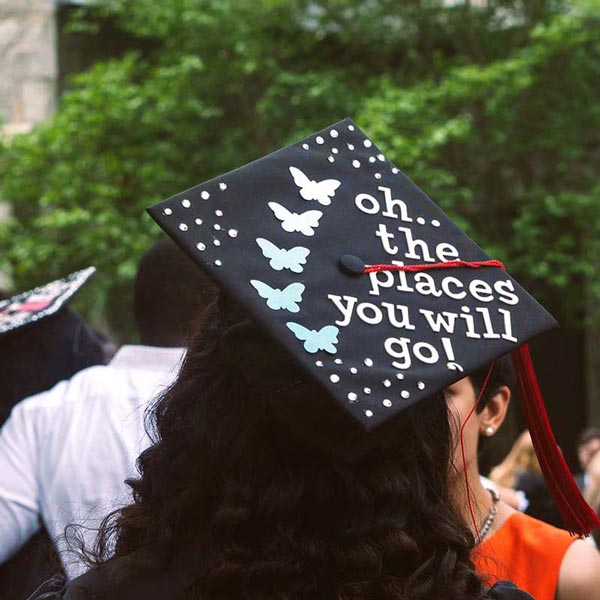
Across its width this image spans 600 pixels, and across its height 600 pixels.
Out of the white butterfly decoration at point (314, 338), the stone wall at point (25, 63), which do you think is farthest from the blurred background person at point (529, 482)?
the stone wall at point (25, 63)

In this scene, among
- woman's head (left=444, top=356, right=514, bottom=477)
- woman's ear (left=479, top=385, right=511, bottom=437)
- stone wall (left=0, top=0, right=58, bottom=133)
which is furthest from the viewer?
stone wall (left=0, top=0, right=58, bottom=133)

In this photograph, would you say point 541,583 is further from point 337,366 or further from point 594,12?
point 594,12

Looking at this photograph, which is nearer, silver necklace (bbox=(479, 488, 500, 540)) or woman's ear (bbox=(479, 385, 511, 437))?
silver necklace (bbox=(479, 488, 500, 540))

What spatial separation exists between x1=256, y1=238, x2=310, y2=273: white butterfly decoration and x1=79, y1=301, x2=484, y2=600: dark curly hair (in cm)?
10

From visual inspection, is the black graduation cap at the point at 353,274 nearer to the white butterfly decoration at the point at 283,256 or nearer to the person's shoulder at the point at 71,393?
the white butterfly decoration at the point at 283,256

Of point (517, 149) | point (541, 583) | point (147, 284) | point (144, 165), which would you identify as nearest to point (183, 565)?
point (541, 583)

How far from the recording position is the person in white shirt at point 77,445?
2.19 metres

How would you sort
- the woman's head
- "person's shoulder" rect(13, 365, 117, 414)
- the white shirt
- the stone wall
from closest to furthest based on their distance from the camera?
→ the woman's head < the white shirt < "person's shoulder" rect(13, 365, 117, 414) < the stone wall

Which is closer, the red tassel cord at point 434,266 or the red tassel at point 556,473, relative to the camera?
the red tassel cord at point 434,266

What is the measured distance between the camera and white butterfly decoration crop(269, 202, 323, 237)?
1.40 metres

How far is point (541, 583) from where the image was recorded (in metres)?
1.86

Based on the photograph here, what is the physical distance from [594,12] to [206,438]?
8054mm

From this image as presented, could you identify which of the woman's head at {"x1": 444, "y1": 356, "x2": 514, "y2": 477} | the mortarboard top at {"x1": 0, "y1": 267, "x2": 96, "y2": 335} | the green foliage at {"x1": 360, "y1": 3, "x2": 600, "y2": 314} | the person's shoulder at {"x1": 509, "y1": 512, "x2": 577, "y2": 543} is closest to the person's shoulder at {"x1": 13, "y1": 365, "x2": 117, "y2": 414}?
the mortarboard top at {"x1": 0, "y1": 267, "x2": 96, "y2": 335}

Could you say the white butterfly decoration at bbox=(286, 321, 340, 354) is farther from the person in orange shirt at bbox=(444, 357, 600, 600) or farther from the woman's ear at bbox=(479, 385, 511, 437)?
the woman's ear at bbox=(479, 385, 511, 437)
